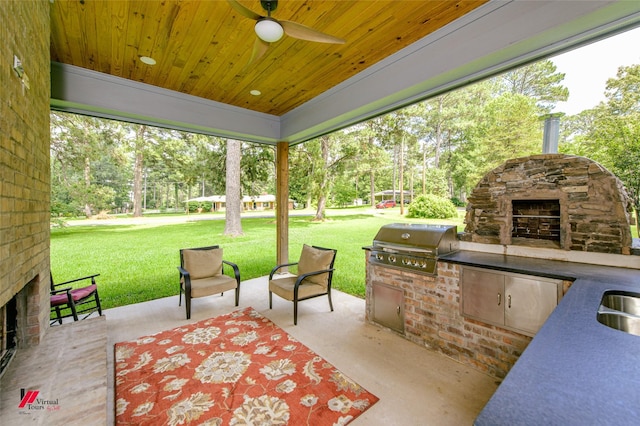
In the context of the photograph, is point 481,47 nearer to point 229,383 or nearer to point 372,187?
point 229,383

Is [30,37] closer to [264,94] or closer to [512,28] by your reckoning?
[264,94]

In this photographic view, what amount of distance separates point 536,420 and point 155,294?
4.90 meters

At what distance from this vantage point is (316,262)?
139 inches

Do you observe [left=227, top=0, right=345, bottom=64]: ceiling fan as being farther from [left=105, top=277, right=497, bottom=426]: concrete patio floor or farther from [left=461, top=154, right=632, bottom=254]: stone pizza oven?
[left=105, top=277, right=497, bottom=426]: concrete patio floor

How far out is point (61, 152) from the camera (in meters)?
6.77

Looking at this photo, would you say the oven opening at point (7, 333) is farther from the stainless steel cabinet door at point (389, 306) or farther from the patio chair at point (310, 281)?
the stainless steel cabinet door at point (389, 306)

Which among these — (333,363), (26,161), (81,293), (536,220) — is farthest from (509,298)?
(81,293)

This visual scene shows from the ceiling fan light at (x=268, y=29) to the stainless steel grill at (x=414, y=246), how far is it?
6.88ft

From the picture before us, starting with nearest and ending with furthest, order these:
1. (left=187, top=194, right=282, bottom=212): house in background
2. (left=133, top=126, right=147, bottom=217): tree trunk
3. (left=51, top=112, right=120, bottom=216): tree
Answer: (left=51, top=112, right=120, bottom=216): tree < (left=133, top=126, right=147, bottom=217): tree trunk < (left=187, top=194, right=282, bottom=212): house in background

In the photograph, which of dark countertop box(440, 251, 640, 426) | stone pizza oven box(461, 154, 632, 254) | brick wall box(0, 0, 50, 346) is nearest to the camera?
dark countertop box(440, 251, 640, 426)

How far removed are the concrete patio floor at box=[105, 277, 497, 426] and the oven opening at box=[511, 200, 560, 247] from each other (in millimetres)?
1384

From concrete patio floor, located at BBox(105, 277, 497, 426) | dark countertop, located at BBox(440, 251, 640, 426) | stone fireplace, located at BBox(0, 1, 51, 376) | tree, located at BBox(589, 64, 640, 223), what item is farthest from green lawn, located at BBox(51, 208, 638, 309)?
dark countertop, located at BBox(440, 251, 640, 426)

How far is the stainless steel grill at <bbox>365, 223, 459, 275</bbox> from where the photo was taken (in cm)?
249

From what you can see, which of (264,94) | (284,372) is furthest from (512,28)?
(284,372)
